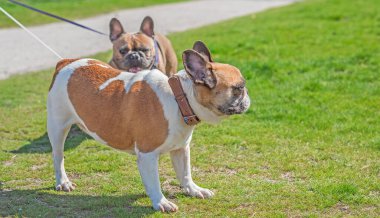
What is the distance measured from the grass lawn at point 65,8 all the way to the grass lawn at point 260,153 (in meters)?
5.40

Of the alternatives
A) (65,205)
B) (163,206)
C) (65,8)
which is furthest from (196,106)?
Answer: (65,8)

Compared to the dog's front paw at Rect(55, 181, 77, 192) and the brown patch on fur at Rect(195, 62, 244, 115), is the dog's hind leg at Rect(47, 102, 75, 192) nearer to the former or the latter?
the dog's front paw at Rect(55, 181, 77, 192)

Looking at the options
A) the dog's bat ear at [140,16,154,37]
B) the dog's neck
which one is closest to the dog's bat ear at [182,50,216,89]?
the dog's neck

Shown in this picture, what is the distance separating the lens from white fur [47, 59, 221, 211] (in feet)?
18.9

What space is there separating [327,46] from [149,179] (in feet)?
27.2

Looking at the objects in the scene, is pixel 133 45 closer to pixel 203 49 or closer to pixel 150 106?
pixel 203 49

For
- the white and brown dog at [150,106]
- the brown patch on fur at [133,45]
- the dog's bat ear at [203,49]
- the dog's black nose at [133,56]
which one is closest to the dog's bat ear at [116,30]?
the brown patch on fur at [133,45]

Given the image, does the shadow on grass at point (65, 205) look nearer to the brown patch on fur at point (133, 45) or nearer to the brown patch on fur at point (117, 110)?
the brown patch on fur at point (117, 110)

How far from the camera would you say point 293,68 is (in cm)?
1166

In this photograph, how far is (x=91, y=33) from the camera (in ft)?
54.6

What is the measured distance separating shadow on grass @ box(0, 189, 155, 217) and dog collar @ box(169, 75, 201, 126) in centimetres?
86

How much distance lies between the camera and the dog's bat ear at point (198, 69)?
5.54 meters

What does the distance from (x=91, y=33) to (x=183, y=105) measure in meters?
11.3

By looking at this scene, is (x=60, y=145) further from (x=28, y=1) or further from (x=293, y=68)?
(x=28, y=1)
